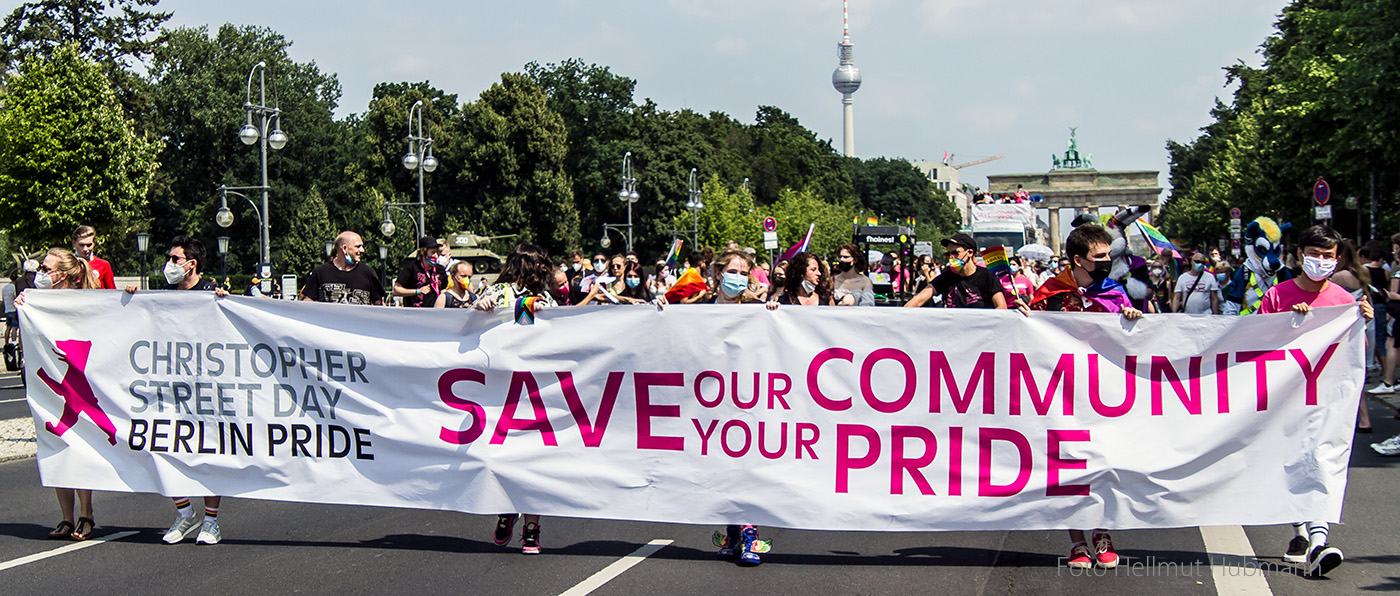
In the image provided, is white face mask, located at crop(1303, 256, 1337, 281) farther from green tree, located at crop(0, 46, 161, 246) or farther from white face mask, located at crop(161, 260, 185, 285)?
green tree, located at crop(0, 46, 161, 246)

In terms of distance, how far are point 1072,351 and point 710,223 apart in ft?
206

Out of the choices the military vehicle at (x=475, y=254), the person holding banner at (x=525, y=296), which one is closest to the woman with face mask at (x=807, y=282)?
the person holding banner at (x=525, y=296)

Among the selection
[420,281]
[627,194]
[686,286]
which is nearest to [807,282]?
[686,286]

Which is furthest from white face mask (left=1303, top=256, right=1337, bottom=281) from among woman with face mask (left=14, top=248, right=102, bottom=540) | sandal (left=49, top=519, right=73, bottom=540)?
sandal (left=49, top=519, right=73, bottom=540)

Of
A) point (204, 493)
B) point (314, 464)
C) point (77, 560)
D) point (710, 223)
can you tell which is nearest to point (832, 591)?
point (314, 464)

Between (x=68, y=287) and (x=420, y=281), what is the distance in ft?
13.1

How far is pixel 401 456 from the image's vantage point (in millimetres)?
6711

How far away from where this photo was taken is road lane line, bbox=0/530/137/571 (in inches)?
258

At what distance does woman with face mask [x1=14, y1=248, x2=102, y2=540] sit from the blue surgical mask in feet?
11.6

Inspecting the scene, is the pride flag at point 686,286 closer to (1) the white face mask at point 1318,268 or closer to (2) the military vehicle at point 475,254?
(1) the white face mask at point 1318,268

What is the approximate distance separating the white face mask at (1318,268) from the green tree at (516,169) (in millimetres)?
60436

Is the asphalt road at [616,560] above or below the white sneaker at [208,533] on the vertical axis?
below

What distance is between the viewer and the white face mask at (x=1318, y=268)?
6.95 m

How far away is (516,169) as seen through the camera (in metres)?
67.2
